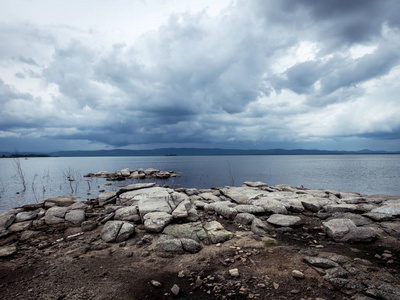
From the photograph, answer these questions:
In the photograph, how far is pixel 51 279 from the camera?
5.37 meters

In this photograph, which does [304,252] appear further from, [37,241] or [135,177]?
[135,177]

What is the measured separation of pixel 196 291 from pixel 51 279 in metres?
3.77

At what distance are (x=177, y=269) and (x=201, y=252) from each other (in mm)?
1046

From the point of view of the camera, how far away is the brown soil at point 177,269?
15.6ft

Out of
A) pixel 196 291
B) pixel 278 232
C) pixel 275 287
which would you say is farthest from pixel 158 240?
pixel 278 232

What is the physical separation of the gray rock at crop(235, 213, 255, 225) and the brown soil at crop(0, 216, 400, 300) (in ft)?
3.62

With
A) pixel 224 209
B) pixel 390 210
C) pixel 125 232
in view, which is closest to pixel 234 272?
A: pixel 125 232

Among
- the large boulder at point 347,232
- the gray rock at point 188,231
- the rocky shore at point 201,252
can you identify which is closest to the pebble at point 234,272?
the rocky shore at point 201,252

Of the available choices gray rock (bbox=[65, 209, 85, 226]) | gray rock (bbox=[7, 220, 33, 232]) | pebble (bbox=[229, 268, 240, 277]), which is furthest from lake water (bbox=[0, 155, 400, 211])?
pebble (bbox=[229, 268, 240, 277])

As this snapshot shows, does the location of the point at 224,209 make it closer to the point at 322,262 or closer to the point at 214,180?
the point at 322,262

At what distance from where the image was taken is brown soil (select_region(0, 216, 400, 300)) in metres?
4.75

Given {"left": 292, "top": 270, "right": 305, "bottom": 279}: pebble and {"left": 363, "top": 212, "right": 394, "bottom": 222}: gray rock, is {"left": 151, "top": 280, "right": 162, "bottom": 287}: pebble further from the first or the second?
{"left": 363, "top": 212, "right": 394, "bottom": 222}: gray rock

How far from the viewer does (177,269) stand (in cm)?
573

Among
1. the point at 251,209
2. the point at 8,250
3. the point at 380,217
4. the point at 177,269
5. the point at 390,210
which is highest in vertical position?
the point at 390,210
